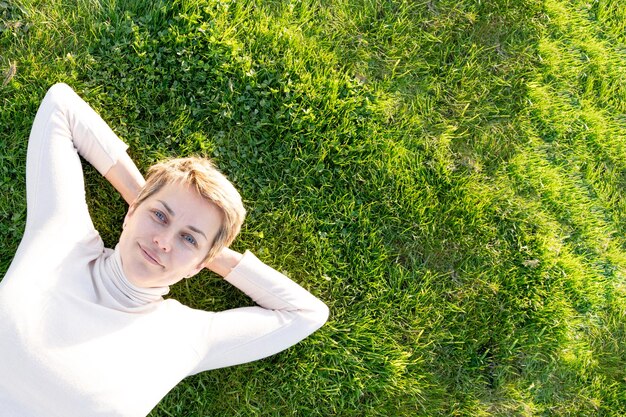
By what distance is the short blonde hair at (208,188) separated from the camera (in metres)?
3.27

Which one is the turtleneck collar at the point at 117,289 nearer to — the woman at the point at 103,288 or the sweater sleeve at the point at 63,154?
the woman at the point at 103,288

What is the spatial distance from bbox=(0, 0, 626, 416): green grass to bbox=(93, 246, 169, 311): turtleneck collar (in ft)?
2.65

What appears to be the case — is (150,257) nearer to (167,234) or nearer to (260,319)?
(167,234)

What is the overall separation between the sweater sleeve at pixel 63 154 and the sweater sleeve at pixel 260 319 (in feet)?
3.65

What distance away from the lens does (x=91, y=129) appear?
3721 millimetres

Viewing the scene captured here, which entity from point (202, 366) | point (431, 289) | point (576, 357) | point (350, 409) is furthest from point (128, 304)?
point (576, 357)

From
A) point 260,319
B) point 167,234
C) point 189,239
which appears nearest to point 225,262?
point 260,319

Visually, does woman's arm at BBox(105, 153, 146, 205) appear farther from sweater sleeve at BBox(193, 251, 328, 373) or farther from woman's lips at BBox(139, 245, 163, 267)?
sweater sleeve at BBox(193, 251, 328, 373)

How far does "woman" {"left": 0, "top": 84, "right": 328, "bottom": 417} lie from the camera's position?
125 inches

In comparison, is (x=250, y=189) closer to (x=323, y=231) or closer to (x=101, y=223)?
(x=323, y=231)

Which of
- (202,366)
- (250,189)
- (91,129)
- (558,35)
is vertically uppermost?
(558,35)

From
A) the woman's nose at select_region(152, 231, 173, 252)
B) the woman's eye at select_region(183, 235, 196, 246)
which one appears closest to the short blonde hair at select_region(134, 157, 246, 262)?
the woman's eye at select_region(183, 235, 196, 246)

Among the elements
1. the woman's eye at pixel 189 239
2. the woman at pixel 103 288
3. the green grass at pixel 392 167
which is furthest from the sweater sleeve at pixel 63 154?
the woman's eye at pixel 189 239

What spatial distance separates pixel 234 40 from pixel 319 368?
266 cm
